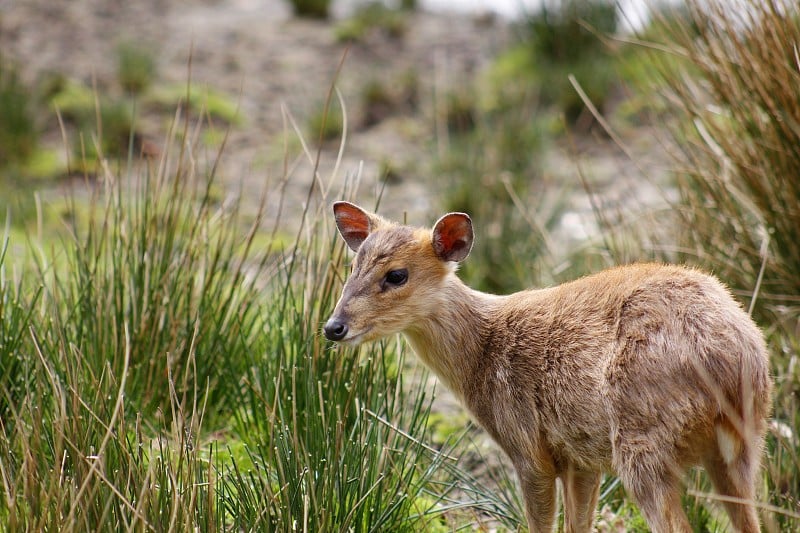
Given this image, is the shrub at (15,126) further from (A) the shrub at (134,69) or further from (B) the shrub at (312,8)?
(B) the shrub at (312,8)

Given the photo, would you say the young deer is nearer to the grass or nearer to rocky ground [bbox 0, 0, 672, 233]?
the grass

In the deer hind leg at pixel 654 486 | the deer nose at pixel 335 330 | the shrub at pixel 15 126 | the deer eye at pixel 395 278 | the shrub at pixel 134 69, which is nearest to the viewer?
the deer hind leg at pixel 654 486

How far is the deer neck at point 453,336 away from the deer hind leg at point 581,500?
583 mm

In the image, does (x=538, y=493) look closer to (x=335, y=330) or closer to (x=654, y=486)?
(x=654, y=486)

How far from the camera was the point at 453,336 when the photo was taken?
14.0 ft

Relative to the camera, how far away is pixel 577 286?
4.07 m

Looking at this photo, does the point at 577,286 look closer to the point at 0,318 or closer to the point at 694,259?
the point at 694,259

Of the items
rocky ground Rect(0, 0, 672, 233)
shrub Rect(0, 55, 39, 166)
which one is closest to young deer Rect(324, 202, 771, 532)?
rocky ground Rect(0, 0, 672, 233)

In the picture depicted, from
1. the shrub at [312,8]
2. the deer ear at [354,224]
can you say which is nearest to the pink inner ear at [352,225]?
the deer ear at [354,224]

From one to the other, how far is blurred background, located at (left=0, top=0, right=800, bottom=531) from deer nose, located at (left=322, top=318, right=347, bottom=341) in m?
0.27

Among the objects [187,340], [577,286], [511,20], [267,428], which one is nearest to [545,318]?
[577,286]

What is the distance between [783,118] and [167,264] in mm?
3176

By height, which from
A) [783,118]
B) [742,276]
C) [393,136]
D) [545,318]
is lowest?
[393,136]

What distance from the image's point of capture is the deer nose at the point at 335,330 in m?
3.90
